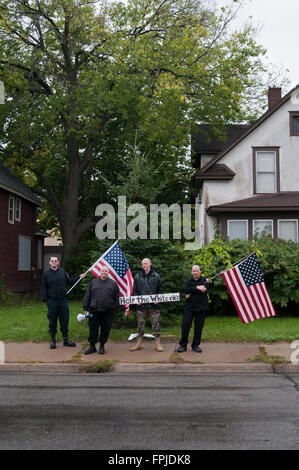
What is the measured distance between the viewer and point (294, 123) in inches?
906

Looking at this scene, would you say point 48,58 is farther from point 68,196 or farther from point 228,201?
point 228,201

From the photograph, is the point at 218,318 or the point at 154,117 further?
the point at 154,117

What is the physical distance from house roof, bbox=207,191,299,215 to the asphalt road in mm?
12783

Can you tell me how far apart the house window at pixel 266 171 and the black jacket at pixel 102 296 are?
532 inches

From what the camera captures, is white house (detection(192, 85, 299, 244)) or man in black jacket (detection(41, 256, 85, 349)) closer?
man in black jacket (detection(41, 256, 85, 349))

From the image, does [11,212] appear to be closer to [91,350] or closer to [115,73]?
[115,73]

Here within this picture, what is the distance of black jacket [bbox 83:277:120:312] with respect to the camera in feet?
34.8

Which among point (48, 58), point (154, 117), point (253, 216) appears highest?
point (48, 58)

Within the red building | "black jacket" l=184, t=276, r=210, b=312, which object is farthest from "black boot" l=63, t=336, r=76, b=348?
the red building

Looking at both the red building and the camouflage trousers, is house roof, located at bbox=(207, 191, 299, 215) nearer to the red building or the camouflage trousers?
the red building

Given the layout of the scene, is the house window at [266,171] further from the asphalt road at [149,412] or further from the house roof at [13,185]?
the asphalt road at [149,412]

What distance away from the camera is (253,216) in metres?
22.0
